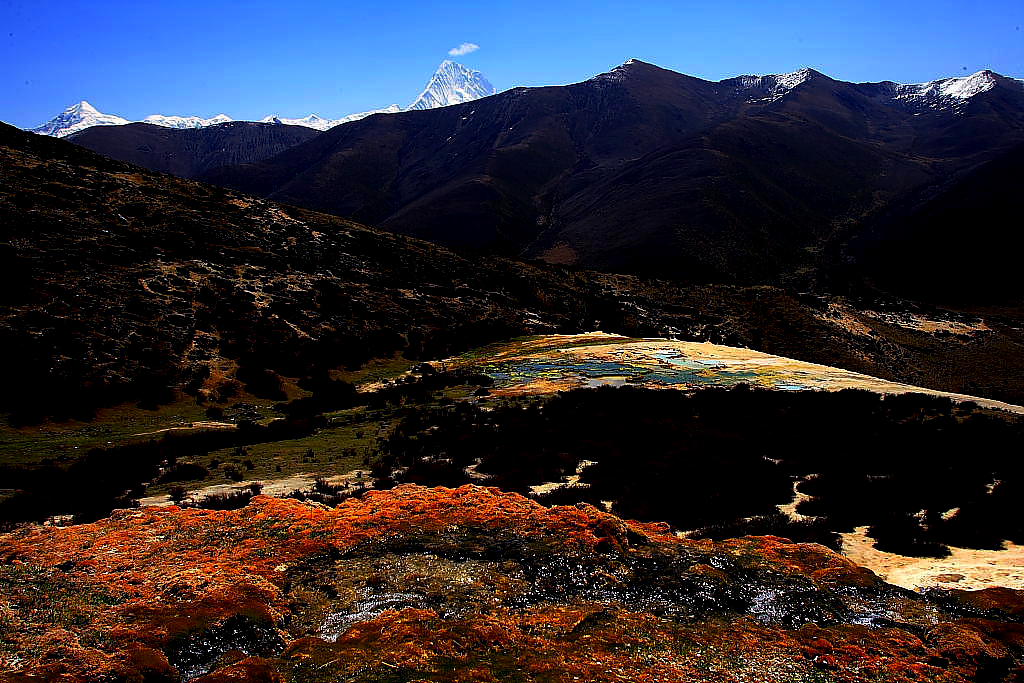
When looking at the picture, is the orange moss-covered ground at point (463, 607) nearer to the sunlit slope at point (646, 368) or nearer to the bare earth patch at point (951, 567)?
the bare earth patch at point (951, 567)

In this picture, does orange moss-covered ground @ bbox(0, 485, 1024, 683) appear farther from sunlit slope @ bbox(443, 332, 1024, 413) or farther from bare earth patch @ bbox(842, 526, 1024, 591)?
sunlit slope @ bbox(443, 332, 1024, 413)

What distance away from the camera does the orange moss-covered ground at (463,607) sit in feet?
23.9

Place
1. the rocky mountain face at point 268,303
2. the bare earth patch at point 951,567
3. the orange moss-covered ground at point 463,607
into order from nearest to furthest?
the orange moss-covered ground at point 463,607, the bare earth patch at point 951,567, the rocky mountain face at point 268,303

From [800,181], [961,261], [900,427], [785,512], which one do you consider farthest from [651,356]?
[800,181]

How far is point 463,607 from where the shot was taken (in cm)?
895

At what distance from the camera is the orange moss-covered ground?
7.27 metres

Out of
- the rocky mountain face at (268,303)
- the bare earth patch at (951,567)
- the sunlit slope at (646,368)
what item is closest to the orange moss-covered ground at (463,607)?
the bare earth patch at (951,567)

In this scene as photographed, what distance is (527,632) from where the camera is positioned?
26.8ft

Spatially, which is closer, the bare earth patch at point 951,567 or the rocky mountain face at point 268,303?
the bare earth patch at point 951,567

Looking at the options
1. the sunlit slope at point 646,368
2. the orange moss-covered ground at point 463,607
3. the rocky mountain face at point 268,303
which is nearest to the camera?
the orange moss-covered ground at point 463,607

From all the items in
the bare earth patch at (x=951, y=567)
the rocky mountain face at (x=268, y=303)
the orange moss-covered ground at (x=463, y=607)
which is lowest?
the bare earth patch at (x=951, y=567)

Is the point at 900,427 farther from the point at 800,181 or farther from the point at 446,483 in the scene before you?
the point at 800,181

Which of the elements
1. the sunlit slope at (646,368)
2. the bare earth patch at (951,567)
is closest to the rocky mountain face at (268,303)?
the sunlit slope at (646,368)

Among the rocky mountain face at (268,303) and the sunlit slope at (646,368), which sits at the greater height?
the rocky mountain face at (268,303)
